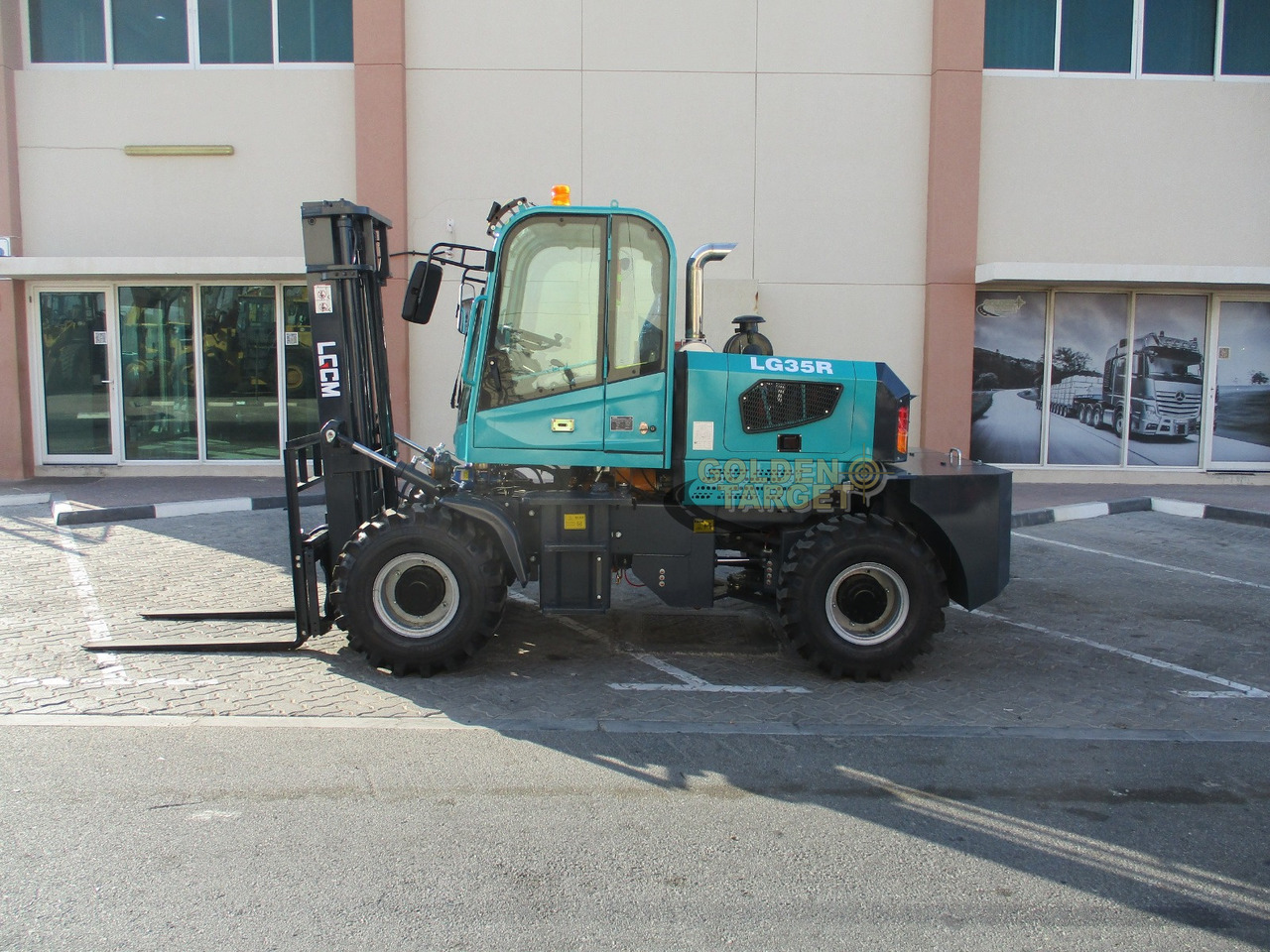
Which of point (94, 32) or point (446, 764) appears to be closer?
point (446, 764)

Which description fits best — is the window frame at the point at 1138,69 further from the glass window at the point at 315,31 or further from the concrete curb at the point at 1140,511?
the glass window at the point at 315,31

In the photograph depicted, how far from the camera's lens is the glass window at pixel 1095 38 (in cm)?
1433

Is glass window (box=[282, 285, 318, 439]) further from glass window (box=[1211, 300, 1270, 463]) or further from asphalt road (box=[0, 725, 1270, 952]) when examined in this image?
glass window (box=[1211, 300, 1270, 463])

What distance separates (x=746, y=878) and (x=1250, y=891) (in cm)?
192

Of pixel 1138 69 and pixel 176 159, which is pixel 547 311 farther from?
pixel 1138 69

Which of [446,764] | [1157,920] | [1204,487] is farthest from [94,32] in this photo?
[1204,487]

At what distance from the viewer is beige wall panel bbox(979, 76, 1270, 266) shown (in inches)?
557

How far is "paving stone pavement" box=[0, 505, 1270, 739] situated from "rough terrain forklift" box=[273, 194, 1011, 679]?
0.41 m

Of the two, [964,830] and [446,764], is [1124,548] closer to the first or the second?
[964,830]

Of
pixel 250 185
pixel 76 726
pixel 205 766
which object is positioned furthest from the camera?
pixel 250 185

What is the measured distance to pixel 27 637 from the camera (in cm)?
678

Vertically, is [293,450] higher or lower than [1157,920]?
higher

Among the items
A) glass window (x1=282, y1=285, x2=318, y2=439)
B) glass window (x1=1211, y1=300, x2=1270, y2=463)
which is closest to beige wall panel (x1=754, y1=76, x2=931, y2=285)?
glass window (x1=1211, y1=300, x2=1270, y2=463)

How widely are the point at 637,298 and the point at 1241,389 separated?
1279 centimetres
